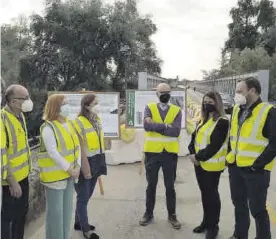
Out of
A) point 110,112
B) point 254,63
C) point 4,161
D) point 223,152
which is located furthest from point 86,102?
point 254,63

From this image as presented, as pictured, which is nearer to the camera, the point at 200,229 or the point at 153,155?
the point at 200,229

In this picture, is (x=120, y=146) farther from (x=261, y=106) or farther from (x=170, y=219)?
(x=261, y=106)

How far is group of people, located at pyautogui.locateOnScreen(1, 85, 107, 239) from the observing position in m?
3.58

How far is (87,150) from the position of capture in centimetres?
462

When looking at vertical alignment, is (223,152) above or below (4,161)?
below

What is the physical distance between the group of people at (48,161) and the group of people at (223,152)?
2.92 ft

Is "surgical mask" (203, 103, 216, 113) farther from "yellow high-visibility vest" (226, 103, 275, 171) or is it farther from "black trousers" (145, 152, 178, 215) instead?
"black trousers" (145, 152, 178, 215)

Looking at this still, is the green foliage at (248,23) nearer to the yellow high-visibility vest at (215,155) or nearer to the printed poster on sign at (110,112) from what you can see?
the printed poster on sign at (110,112)

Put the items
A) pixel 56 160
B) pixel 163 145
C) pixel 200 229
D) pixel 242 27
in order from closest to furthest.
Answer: pixel 56 160, pixel 200 229, pixel 163 145, pixel 242 27

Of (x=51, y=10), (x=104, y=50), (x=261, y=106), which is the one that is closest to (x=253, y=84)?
(x=261, y=106)

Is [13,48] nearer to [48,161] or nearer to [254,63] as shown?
[254,63]

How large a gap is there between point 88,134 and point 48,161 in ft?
2.46

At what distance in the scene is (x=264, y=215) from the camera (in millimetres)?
3971

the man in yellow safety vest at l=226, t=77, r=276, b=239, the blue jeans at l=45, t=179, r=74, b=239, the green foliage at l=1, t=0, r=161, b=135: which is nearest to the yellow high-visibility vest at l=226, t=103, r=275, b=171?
the man in yellow safety vest at l=226, t=77, r=276, b=239
